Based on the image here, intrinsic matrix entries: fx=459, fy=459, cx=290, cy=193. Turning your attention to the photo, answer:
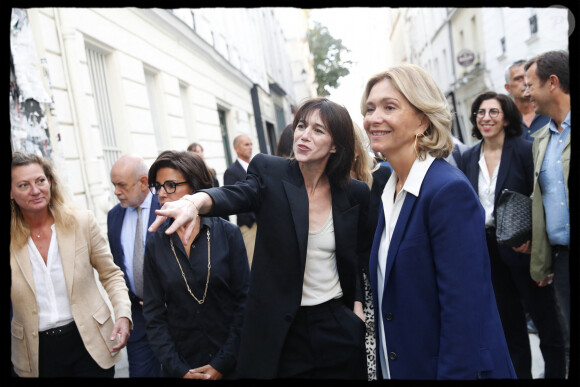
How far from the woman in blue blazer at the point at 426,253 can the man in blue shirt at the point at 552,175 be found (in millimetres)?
1322

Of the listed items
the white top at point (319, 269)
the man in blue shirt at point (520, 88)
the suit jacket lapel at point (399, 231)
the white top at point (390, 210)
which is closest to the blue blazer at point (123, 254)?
the white top at point (319, 269)

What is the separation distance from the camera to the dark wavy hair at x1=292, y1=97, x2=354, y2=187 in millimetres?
2533

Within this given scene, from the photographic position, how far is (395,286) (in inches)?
72.7

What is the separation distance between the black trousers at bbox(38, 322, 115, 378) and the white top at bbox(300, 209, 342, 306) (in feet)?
4.38

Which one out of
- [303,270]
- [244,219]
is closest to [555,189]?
[303,270]

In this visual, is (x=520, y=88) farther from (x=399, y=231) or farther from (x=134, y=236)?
(x=134, y=236)

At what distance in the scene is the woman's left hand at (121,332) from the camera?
8.96ft

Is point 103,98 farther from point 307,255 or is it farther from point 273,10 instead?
point 273,10

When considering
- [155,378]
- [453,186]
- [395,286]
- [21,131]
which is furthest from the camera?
[21,131]

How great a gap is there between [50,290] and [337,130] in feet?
6.05

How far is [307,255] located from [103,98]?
496cm

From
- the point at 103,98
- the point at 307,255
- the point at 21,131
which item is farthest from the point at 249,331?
the point at 103,98

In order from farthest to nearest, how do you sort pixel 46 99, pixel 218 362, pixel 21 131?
pixel 46 99 → pixel 21 131 → pixel 218 362

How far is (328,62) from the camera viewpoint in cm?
4100
